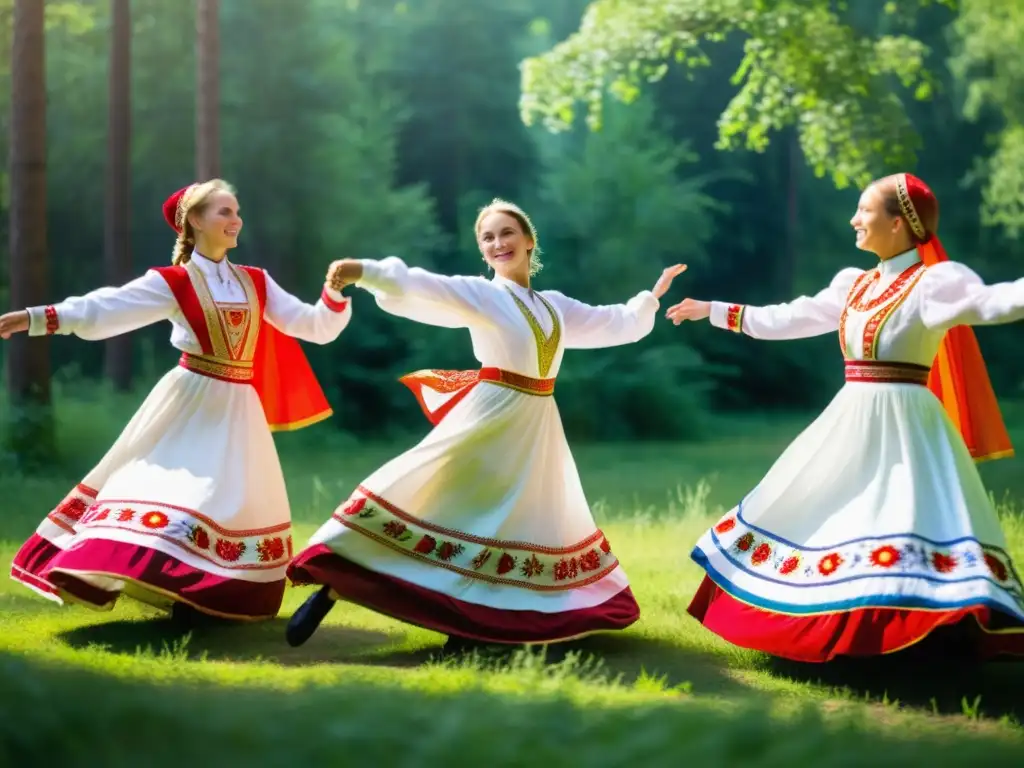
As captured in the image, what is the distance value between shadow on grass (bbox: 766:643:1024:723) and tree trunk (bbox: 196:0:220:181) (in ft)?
19.3

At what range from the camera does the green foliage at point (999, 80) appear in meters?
11.2

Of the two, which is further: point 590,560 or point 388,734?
point 590,560

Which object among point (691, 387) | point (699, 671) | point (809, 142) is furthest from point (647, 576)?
point (691, 387)

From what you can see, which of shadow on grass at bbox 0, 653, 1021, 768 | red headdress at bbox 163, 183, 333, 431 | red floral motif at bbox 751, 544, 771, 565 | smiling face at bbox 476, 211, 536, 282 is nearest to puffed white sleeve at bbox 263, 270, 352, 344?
red headdress at bbox 163, 183, 333, 431

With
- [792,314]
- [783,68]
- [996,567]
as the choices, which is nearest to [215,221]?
[792,314]

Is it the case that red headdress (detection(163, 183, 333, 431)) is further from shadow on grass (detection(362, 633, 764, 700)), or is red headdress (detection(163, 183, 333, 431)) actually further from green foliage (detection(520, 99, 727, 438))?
green foliage (detection(520, 99, 727, 438))

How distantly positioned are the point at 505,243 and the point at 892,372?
4.41 feet

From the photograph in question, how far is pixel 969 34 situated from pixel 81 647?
1198 cm

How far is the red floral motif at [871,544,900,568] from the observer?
3.71 m

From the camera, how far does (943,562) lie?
12.1 ft

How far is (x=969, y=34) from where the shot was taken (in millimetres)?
13320

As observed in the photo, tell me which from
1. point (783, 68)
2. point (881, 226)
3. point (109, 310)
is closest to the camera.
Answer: point (881, 226)

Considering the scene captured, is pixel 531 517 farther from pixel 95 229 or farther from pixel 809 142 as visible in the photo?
pixel 95 229

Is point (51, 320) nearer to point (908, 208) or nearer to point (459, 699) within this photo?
point (459, 699)
